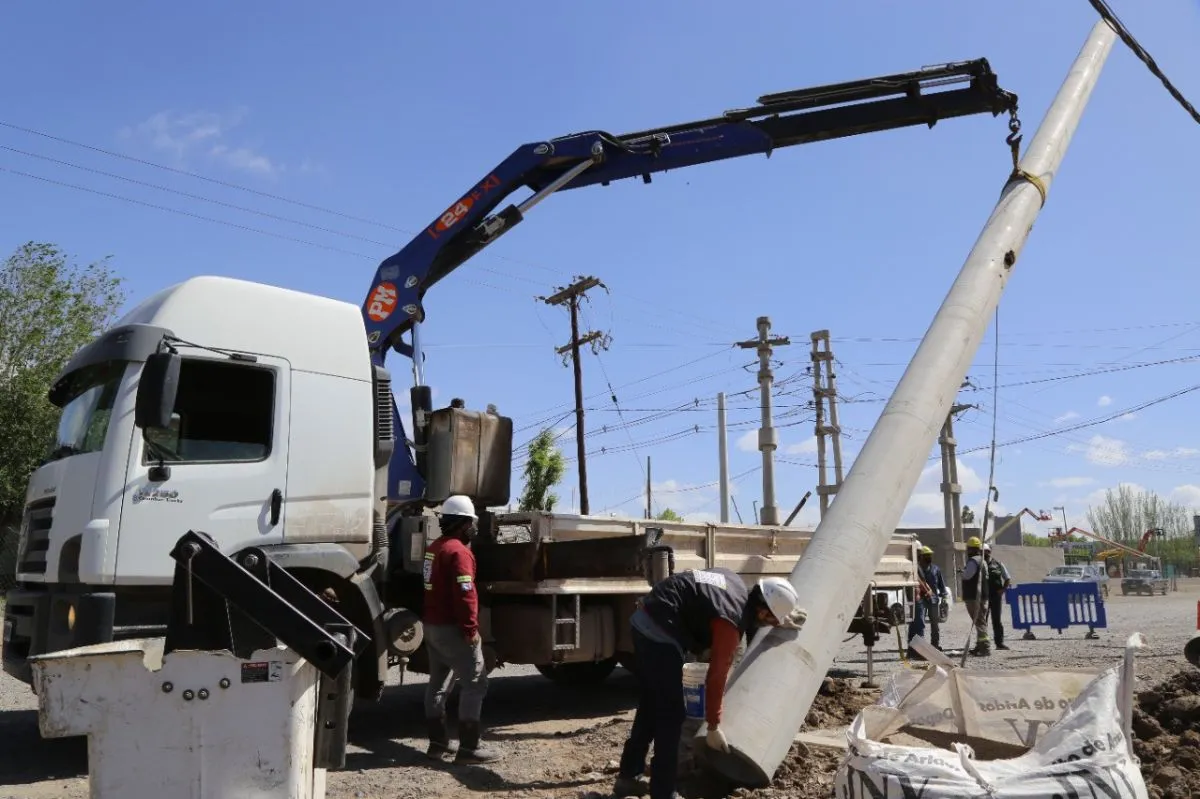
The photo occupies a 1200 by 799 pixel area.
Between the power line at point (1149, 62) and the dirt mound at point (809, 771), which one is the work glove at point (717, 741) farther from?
the power line at point (1149, 62)

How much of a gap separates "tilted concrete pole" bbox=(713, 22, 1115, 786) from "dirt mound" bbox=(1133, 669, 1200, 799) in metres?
1.60

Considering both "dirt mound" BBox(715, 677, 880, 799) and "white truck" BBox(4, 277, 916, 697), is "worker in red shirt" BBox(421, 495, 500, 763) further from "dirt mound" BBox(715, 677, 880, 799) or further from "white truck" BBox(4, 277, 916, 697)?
"dirt mound" BBox(715, 677, 880, 799)

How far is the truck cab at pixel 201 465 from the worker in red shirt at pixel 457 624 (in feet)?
1.20

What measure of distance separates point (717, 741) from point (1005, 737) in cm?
134

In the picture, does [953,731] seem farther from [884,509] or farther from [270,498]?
[270,498]

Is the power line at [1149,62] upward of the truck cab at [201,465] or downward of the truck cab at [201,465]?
upward

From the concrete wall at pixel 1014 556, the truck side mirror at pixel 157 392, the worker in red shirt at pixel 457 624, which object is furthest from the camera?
the concrete wall at pixel 1014 556

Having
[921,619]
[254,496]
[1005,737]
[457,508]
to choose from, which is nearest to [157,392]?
[254,496]

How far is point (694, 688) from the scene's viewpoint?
18.0ft

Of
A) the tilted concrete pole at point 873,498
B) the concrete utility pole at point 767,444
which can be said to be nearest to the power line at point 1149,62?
the tilted concrete pole at point 873,498

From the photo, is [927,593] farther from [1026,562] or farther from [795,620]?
[1026,562]

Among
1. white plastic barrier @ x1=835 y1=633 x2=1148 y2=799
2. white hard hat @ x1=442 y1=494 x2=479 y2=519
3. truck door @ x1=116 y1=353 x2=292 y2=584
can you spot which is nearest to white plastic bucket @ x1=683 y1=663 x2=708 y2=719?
white plastic barrier @ x1=835 y1=633 x2=1148 y2=799

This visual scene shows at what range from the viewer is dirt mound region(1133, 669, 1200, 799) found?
15.3 feet

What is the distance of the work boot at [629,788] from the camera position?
5418 millimetres
